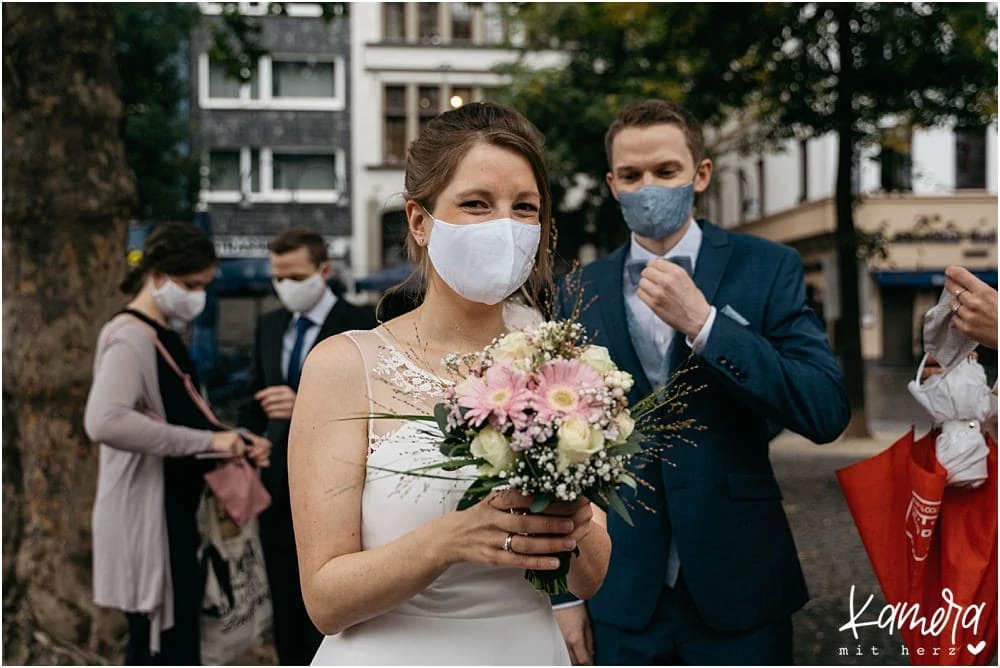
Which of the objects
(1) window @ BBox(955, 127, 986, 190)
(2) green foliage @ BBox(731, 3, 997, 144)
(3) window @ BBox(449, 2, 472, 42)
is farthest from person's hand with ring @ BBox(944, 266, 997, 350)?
(3) window @ BBox(449, 2, 472, 42)

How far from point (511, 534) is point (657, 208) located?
171 centimetres

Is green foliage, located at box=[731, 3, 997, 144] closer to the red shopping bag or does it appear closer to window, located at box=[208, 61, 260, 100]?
the red shopping bag

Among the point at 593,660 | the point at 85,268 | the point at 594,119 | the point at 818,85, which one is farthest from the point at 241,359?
the point at 593,660

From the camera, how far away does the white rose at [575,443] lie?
188cm

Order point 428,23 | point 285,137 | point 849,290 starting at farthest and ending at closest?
1. point 428,23
2. point 285,137
3. point 849,290

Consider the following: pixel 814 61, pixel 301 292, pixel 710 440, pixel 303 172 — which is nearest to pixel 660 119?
pixel 710 440

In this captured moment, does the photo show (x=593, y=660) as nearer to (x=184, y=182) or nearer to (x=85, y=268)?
(x=85, y=268)

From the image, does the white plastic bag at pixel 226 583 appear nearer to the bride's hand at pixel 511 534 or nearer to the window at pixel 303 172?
the bride's hand at pixel 511 534

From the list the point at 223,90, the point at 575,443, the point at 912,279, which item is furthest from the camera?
the point at 223,90

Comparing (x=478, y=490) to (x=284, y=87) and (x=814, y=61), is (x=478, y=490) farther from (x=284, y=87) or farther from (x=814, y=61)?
(x=284, y=87)

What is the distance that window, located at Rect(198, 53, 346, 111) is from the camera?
37.2 meters

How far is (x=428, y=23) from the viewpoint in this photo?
127 ft

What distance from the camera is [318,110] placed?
37.9 meters

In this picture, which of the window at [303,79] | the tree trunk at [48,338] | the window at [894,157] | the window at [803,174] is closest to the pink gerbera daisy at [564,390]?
the tree trunk at [48,338]
